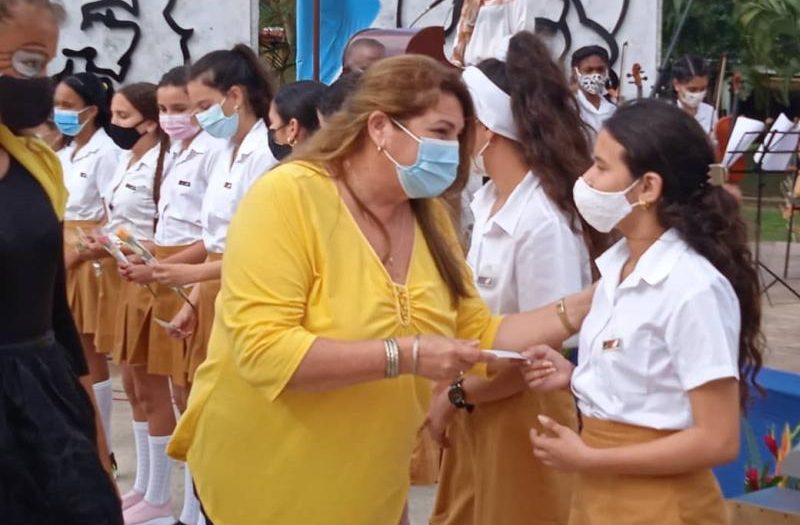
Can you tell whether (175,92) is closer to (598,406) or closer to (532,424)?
(532,424)

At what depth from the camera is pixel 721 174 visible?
2.70 metres

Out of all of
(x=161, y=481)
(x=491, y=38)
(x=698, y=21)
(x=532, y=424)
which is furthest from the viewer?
(x=698, y=21)

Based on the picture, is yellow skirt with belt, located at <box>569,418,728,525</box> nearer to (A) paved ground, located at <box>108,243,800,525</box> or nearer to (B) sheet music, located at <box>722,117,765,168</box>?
(A) paved ground, located at <box>108,243,800,525</box>

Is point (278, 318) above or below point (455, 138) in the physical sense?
below

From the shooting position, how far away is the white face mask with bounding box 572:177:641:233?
2.73 m

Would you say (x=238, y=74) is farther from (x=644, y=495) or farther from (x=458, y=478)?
(x=644, y=495)

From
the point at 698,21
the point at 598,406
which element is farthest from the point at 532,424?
the point at 698,21

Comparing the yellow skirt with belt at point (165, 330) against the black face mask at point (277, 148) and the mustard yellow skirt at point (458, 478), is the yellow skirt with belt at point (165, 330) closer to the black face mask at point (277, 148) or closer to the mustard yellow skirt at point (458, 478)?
the black face mask at point (277, 148)

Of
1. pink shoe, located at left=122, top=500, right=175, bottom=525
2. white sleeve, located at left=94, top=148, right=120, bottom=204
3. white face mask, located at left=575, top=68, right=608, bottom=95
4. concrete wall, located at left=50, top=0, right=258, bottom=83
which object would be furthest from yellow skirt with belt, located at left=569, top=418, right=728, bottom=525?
concrete wall, located at left=50, top=0, right=258, bottom=83

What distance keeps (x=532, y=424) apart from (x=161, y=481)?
8.24 feet

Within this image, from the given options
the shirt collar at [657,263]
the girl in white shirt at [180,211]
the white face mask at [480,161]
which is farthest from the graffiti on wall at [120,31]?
the shirt collar at [657,263]

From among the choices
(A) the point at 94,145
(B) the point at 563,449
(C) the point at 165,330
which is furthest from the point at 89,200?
(B) the point at 563,449

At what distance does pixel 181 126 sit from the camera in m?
5.38

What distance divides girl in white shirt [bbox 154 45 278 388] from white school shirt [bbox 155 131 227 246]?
0.28ft
